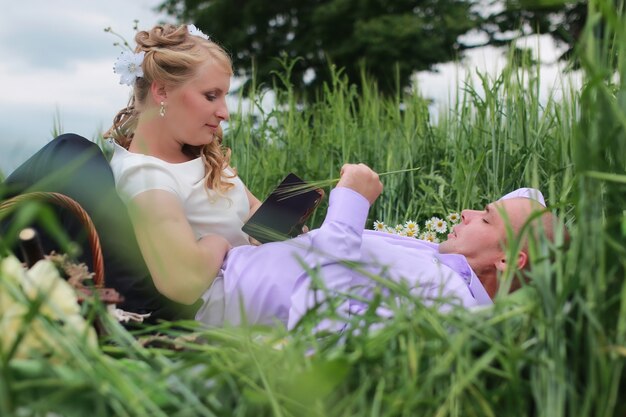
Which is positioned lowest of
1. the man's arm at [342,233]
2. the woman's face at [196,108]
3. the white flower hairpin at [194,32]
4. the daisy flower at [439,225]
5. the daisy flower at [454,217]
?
the daisy flower at [439,225]

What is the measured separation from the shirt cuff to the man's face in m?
0.38

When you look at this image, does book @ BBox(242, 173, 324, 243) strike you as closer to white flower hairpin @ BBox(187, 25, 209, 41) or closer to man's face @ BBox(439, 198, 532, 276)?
man's face @ BBox(439, 198, 532, 276)

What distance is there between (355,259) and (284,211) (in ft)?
1.41

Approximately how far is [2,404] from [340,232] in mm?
1214

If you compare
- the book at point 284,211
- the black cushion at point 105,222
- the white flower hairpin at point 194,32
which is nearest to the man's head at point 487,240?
the book at point 284,211

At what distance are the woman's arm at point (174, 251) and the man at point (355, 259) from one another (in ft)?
0.33

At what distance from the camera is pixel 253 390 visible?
1218mm

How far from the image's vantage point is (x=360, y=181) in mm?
2250

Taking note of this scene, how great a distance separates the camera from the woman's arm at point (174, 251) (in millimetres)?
2174

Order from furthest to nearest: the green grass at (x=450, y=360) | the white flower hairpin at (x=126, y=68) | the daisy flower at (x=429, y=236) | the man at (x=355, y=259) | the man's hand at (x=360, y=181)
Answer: the daisy flower at (x=429, y=236)
the white flower hairpin at (x=126, y=68)
the man's hand at (x=360, y=181)
the man at (x=355, y=259)
the green grass at (x=450, y=360)

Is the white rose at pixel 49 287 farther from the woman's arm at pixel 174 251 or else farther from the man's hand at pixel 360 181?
the man's hand at pixel 360 181

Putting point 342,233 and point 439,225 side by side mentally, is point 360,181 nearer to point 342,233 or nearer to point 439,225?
point 342,233

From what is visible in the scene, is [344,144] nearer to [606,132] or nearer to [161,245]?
[161,245]

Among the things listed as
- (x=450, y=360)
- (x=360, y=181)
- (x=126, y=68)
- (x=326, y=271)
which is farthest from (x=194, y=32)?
(x=450, y=360)
